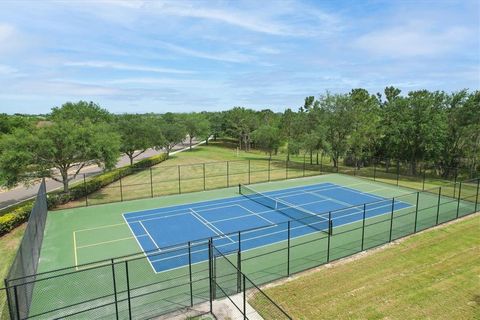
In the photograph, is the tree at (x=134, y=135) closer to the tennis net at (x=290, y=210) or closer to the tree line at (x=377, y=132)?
the tree line at (x=377, y=132)

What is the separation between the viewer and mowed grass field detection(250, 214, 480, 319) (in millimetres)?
9930

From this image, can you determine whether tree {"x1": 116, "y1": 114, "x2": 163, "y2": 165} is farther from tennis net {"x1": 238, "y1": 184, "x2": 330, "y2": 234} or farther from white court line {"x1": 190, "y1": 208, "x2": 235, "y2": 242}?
white court line {"x1": 190, "y1": 208, "x2": 235, "y2": 242}

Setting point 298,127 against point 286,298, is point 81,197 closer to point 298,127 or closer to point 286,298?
point 286,298

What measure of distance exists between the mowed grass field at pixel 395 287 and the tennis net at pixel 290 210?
382cm

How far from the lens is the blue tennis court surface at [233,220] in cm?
1541

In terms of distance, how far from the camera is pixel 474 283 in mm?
11461

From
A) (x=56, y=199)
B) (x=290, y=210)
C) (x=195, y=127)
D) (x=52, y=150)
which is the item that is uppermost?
(x=195, y=127)

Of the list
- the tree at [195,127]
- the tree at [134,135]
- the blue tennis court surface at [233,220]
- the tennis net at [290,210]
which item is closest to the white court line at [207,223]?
the blue tennis court surface at [233,220]

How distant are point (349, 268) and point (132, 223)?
12079 millimetres

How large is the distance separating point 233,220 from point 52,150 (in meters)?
12.4

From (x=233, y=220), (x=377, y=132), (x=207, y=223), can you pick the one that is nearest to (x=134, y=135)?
(x=207, y=223)

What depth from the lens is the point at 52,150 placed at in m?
20.9

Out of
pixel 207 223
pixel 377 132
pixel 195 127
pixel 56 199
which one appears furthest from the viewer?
pixel 195 127

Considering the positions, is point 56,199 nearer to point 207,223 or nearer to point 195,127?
point 207,223
